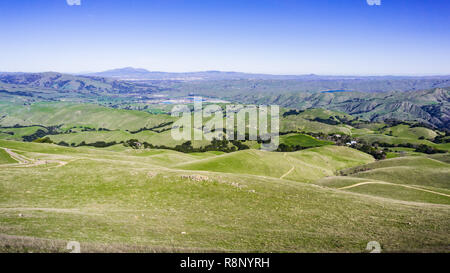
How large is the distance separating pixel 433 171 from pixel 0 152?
115338mm

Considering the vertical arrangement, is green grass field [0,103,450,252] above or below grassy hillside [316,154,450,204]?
above

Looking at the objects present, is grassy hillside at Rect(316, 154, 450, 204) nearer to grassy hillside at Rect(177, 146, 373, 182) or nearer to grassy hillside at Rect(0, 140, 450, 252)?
grassy hillside at Rect(177, 146, 373, 182)

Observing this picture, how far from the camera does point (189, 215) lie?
90.6 feet

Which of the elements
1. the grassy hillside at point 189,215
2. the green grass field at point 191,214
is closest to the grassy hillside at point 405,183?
the green grass field at point 191,214

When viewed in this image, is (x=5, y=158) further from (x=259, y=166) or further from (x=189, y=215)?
(x=259, y=166)

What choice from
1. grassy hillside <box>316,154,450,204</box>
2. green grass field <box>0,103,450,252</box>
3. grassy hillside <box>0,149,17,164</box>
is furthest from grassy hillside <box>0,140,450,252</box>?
grassy hillside <box>316,154,450,204</box>

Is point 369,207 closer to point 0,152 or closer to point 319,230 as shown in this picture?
point 319,230

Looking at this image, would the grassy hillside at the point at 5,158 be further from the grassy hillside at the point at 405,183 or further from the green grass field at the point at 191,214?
the grassy hillside at the point at 405,183

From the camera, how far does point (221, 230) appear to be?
2322cm

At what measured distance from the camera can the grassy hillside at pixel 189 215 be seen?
63.9ft

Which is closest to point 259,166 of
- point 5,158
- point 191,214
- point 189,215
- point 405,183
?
point 405,183

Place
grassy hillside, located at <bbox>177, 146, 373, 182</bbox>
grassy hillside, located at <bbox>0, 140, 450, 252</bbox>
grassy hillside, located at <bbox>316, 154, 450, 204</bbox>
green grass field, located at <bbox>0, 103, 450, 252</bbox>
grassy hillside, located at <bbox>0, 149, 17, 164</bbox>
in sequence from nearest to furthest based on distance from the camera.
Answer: green grass field, located at <bbox>0, 103, 450, 252</bbox> → grassy hillside, located at <bbox>0, 140, 450, 252</bbox> → grassy hillside, located at <bbox>316, 154, 450, 204</bbox> → grassy hillside, located at <bbox>0, 149, 17, 164</bbox> → grassy hillside, located at <bbox>177, 146, 373, 182</bbox>

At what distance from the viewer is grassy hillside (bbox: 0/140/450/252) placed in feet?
63.9
